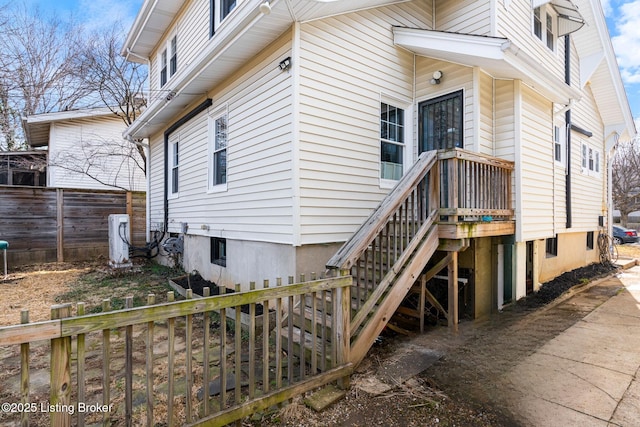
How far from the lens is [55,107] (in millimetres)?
17031

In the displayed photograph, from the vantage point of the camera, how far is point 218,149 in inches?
281

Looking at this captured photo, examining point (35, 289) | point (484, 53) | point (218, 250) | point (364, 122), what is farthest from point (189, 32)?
point (484, 53)

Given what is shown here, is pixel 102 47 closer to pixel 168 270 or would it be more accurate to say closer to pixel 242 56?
pixel 168 270

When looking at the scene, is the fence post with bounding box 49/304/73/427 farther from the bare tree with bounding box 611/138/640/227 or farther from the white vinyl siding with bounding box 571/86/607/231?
the bare tree with bounding box 611/138/640/227

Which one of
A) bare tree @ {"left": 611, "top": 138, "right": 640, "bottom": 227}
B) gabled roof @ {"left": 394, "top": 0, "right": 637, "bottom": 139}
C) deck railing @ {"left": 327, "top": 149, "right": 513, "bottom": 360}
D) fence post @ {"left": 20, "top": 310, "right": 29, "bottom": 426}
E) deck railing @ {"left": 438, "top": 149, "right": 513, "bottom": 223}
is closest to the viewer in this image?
fence post @ {"left": 20, "top": 310, "right": 29, "bottom": 426}

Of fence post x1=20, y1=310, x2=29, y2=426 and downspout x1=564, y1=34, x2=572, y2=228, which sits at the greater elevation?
downspout x1=564, y1=34, x2=572, y2=228

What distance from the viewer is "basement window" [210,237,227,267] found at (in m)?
7.09

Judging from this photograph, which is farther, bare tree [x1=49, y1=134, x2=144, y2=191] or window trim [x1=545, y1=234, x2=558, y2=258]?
bare tree [x1=49, y1=134, x2=144, y2=191]

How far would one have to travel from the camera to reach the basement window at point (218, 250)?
23.2 feet

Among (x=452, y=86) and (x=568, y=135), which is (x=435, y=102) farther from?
(x=568, y=135)

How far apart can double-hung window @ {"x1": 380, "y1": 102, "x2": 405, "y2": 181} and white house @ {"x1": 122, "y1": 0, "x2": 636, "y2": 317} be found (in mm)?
32

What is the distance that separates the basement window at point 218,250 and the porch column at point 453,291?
437 cm

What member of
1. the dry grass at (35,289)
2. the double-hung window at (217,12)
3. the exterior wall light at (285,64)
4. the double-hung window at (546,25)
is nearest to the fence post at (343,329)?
the exterior wall light at (285,64)

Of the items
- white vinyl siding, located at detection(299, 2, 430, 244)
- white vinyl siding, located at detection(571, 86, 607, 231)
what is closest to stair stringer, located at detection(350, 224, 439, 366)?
white vinyl siding, located at detection(299, 2, 430, 244)
